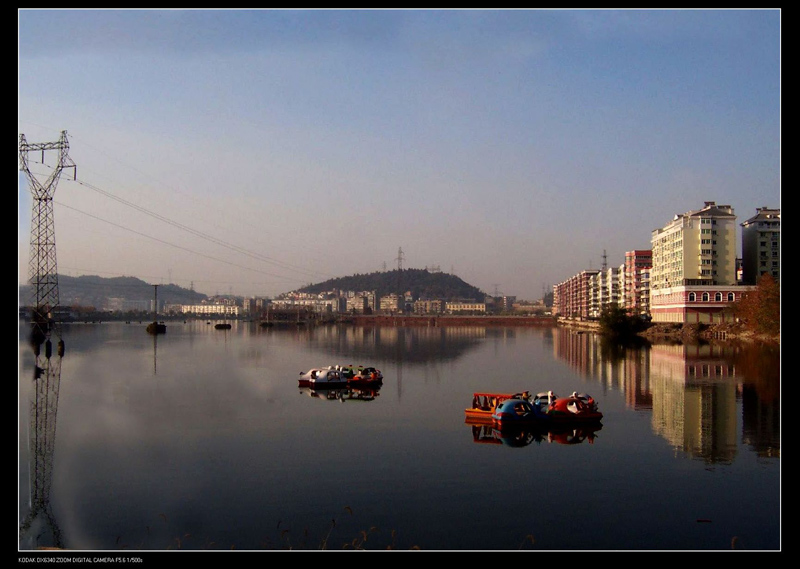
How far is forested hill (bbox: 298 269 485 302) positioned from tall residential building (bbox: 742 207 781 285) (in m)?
130

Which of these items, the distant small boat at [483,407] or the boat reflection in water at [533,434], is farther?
the distant small boat at [483,407]

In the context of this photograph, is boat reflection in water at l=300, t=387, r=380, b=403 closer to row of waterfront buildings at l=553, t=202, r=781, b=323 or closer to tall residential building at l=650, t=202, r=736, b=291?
row of waterfront buildings at l=553, t=202, r=781, b=323

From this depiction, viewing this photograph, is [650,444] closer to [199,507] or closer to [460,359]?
[199,507]

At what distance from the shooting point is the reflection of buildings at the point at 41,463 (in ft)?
20.0

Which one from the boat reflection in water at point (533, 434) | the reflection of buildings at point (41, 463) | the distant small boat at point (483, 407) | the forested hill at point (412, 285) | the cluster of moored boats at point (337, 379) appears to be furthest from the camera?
the forested hill at point (412, 285)

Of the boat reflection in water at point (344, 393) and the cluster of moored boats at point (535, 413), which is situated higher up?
the cluster of moored boats at point (535, 413)

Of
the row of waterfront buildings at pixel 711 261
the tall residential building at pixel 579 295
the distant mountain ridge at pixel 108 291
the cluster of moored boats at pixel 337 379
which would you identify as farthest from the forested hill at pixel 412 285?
the cluster of moored boats at pixel 337 379

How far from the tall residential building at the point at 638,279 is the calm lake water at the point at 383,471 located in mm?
38568

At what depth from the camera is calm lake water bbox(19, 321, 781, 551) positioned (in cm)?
615

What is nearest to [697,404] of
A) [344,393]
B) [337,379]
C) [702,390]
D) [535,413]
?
[702,390]

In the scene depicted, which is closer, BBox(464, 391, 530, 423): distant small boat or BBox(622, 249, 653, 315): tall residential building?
BBox(464, 391, 530, 423): distant small boat

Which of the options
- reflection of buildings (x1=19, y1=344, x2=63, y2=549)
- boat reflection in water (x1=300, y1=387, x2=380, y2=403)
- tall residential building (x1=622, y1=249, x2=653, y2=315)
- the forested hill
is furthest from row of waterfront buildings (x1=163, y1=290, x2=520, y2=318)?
reflection of buildings (x1=19, y1=344, x2=63, y2=549)

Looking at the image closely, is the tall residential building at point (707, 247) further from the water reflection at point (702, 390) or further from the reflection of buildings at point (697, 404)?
the reflection of buildings at point (697, 404)

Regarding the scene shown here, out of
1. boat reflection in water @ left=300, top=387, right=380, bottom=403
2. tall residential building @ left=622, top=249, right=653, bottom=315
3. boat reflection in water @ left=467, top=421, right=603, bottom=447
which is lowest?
boat reflection in water @ left=300, top=387, right=380, bottom=403
